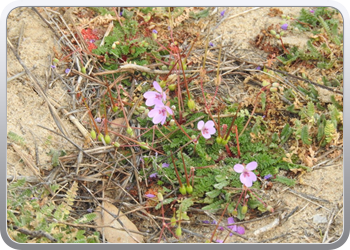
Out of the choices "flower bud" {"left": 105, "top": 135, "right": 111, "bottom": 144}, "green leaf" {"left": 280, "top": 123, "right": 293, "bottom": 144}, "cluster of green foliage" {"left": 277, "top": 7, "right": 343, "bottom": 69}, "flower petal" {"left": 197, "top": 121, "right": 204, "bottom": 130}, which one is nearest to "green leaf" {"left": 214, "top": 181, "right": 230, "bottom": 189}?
Result: "flower petal" {"left": 197, "top": 121, "right": 204, "bottom": 130}

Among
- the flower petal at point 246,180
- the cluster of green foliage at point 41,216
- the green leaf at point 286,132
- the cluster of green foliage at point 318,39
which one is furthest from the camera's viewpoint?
the cluster of green foliage at point 318,39

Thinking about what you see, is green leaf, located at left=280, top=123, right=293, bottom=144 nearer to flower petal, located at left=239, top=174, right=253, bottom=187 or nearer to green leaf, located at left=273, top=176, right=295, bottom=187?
green leaf, located at left=273, top=176, right=295, bottom=187

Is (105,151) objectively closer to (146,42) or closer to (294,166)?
(146,42)

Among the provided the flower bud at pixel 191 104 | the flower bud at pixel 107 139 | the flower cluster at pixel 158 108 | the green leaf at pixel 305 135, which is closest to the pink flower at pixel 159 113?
the flower cluster at pixel 158 108

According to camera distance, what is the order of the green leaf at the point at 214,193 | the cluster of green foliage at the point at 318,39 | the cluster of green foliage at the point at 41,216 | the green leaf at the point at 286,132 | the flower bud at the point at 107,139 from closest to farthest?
the cluster of green foliage at the point at 41,216 < the green leaf at the point at 214,193 < the flower bud at the point at 107,139 < the green leaf at the point at 286,132 < the cluster of green foliage at the point at 318,39

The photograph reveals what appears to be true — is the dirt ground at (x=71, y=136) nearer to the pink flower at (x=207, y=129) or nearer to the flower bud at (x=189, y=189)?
the flower bud at (x=189, y=189)

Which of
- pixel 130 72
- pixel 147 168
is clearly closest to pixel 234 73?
pixel 130 72
